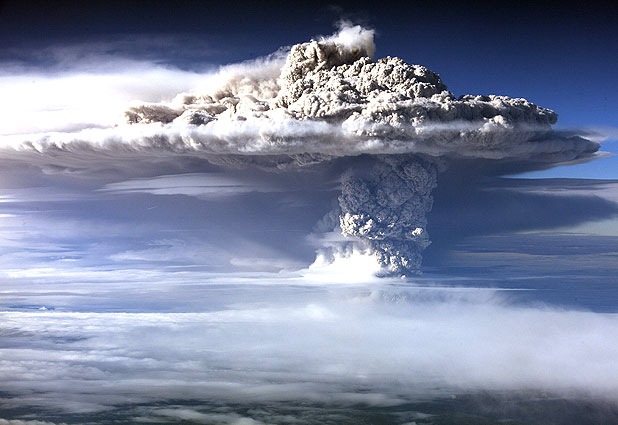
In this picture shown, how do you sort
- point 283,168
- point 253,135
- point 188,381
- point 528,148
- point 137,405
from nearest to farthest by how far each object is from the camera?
1. point 253,135
2. point 528,148
3. point 283,168
4. point 137,405
5. point 188,381

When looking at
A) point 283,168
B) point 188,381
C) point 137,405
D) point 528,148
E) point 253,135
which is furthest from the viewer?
point 188,381

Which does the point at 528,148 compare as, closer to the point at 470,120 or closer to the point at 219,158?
the point at 470,120

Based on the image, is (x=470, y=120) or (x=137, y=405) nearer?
(x=470, y=120)

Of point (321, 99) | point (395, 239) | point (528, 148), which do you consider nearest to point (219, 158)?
point (321, 99)

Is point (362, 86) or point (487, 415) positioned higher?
point (362, 86)

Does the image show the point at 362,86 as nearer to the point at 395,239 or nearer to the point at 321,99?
the point at 321,99

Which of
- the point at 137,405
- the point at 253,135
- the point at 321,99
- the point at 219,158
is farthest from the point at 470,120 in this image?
the point at 137,405

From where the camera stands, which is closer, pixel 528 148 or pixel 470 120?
pixel 470 120

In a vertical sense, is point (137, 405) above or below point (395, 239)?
below

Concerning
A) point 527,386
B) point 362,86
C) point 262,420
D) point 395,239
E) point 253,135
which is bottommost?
point 262,420
